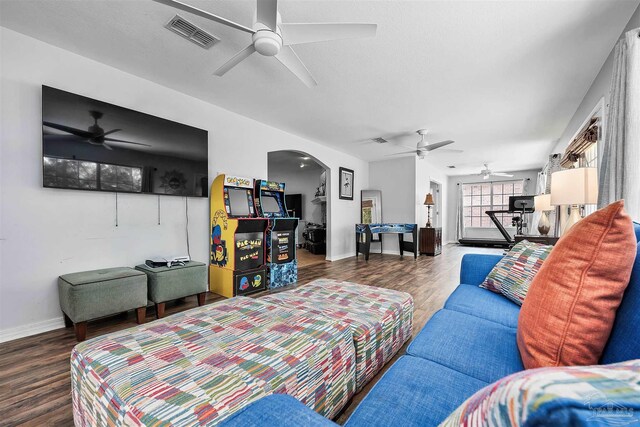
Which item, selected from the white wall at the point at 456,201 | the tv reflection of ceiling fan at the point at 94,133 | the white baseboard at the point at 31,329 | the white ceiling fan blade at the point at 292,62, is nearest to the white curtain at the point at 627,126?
the white ceiling fan blade at the point at 292,62

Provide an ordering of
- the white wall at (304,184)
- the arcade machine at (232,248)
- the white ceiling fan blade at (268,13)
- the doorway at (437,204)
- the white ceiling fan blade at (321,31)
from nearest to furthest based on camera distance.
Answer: the white ceiling fan blade at (268,13) → the white ceiling fan blade at (321,31) → the arcade machine at (232,248) → the white wall at (304,184) → the doorway at (437,204)

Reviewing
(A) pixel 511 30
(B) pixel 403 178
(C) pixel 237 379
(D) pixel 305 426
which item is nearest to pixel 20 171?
(C) pixel 237 379

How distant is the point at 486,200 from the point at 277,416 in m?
10.7

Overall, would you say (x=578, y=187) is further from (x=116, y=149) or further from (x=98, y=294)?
(x=116, y=149)

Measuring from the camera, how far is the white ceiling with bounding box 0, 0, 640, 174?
199cm

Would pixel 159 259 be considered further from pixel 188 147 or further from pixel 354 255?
pixel 354 255

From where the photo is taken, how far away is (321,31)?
1781 millimetres

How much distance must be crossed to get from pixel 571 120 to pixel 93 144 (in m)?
6.35

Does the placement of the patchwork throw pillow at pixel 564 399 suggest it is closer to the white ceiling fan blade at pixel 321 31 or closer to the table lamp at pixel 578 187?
the white ceiling fan blade at pixel 321 31

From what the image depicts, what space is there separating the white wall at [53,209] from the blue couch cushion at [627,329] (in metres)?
3.54

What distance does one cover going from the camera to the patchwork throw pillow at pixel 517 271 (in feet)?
5.53

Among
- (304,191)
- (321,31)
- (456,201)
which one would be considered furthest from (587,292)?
(456,201)

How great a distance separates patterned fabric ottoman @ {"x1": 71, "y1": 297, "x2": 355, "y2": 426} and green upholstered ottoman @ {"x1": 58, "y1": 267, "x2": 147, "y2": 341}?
1.18 m

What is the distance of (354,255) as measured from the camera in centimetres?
656
